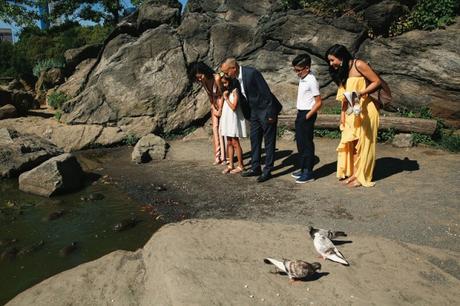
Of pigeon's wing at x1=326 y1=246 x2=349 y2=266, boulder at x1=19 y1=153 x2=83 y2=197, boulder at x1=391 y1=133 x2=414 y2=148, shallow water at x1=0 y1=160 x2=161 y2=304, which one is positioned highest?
boulder at x1=391 y1=133 x2=414 y2=148

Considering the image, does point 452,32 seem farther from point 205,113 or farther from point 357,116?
point 205,113

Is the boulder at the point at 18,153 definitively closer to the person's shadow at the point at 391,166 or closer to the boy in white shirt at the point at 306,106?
the boy in white shirt at the point at 306,106

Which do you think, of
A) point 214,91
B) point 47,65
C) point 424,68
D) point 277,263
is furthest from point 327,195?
point 47,65

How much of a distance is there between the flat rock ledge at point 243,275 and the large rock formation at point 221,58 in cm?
651

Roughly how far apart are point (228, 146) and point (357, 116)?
2.38 metres

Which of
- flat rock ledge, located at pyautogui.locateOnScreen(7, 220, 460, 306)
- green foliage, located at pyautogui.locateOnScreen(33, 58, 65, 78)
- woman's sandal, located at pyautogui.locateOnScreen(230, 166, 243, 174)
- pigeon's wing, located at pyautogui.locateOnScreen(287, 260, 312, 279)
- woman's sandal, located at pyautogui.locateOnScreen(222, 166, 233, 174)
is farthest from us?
green foliage, located at pyautogui.locateOnScreen(33, 58, 65, 78)

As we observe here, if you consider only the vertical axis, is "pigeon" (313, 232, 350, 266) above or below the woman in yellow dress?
below

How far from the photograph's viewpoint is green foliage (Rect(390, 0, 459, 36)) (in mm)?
9633

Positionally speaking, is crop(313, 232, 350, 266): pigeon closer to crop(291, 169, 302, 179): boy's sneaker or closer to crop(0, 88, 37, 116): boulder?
crop(291, 169, 302, 179): boy's sneaker

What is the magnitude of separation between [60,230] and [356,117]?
14.5 feet

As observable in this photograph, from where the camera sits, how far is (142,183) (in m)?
7.59

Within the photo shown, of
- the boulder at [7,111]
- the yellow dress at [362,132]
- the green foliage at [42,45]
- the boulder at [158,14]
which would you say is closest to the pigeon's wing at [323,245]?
the yellow dress at [362,132]

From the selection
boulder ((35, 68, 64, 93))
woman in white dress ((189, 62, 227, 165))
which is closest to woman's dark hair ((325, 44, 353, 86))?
woman in white dress ((189, 62, 227, 165))

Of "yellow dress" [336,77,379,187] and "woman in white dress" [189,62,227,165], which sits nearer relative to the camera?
"yellow dress" [336,77,379,187]
